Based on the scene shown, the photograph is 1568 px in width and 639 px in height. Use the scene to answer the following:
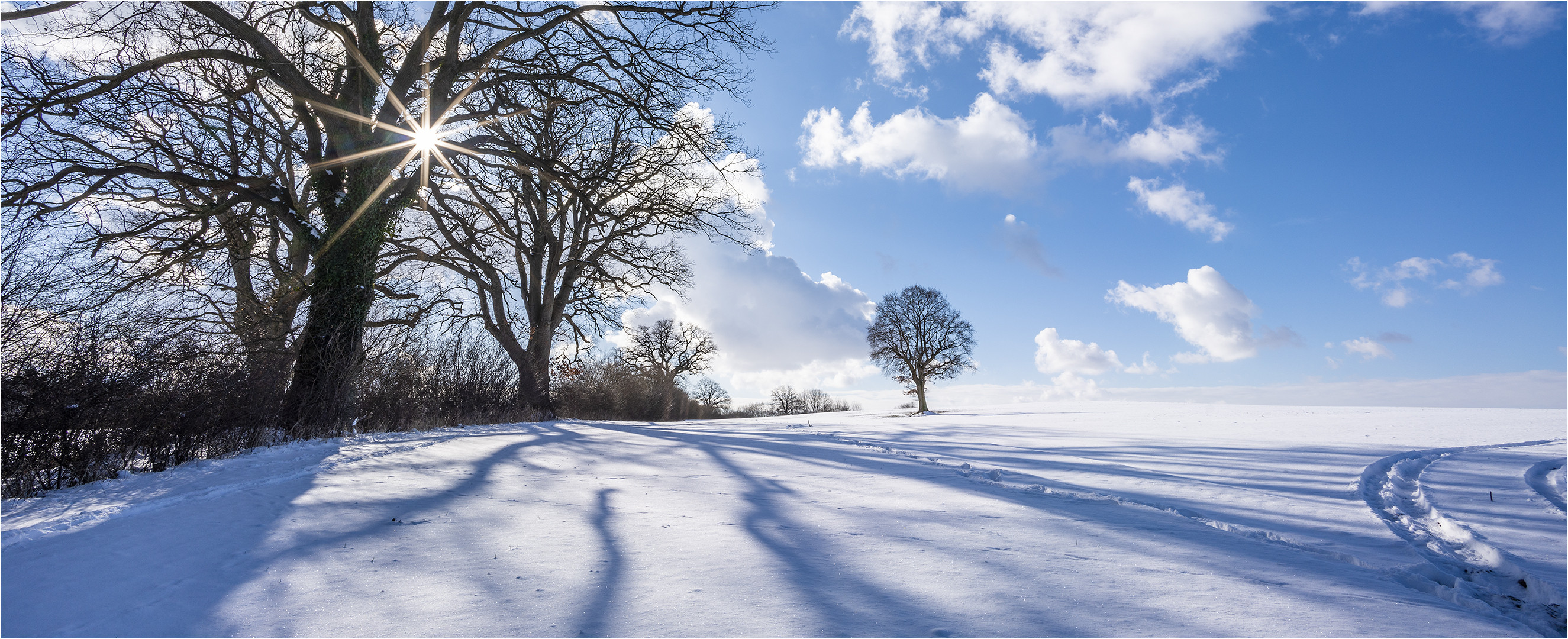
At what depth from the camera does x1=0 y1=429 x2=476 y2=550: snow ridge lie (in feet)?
9.15

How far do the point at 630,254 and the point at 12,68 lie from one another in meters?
10.9

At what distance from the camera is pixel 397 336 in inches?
363

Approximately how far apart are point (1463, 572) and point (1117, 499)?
56.0 inches

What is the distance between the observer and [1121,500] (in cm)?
364

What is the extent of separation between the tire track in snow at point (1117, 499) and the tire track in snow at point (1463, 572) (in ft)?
0.81

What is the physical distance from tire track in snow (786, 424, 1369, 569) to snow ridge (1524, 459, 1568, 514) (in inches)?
76.9

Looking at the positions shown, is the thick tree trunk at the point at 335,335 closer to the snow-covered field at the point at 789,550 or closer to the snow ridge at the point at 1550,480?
the snow-covered field at the point at 789,550

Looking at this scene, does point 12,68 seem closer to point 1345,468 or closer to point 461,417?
point 461,417

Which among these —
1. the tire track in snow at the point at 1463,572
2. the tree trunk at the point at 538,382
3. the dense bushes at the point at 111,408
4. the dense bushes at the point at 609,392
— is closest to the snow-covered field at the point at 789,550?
the tire track in snow at the point at 1463,572

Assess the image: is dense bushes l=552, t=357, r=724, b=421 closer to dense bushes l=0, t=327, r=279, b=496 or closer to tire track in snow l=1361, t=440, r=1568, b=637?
dense bushes l=0, t=327, r=279, b=496

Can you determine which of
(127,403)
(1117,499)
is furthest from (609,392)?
(1117,499)

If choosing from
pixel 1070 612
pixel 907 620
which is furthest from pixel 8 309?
pixel 1070 612

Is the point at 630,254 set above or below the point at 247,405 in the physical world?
above

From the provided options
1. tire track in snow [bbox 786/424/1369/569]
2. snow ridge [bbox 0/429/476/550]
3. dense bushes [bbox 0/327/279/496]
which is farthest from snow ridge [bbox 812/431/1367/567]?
dense bushes [bbox 0/327/279/496]
